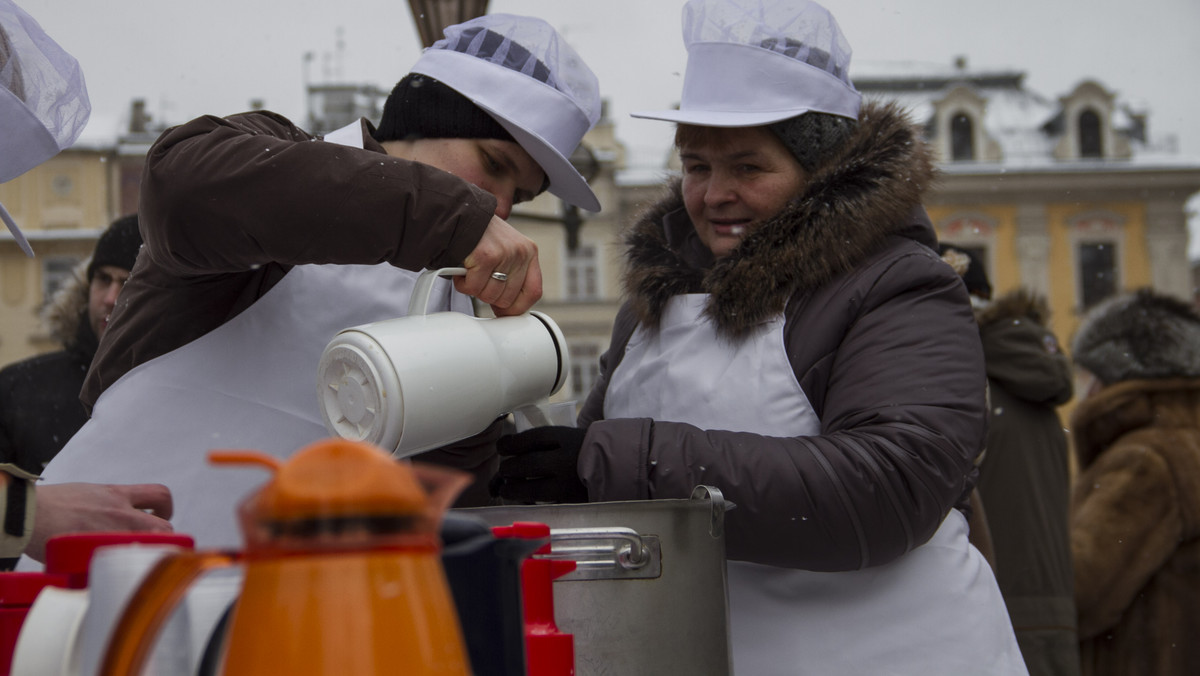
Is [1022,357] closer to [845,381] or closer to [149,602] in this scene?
[845,381]

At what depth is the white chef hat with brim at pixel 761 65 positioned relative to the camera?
79.6 inches

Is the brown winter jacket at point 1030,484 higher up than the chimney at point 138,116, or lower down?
lower down

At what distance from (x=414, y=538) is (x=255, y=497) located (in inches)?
3.1

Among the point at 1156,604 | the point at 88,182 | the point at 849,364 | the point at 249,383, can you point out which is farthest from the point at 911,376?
the point at 88,182

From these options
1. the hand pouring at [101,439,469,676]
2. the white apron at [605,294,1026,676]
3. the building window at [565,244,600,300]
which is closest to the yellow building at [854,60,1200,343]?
the building window at [565,244,600,300]

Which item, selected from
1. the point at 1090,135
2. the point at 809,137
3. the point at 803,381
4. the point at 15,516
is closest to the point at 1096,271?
the point at 1090,135

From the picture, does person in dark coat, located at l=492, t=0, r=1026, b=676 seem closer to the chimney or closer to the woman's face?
the woman's face

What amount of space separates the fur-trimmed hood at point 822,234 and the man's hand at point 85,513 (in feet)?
3.31

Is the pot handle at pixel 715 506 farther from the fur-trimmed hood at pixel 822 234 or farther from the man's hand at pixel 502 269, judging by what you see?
the fur-trimmed hood at pixel 822 234

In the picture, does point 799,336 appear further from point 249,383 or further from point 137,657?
point 137,657

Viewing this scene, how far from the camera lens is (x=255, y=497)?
1.73ft

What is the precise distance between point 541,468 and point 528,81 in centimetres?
80

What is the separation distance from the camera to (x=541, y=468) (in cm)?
154

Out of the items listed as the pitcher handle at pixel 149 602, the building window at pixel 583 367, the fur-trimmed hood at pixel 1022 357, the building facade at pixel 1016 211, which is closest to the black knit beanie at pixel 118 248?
the fur-trimmed hood at pixel 1022 357
